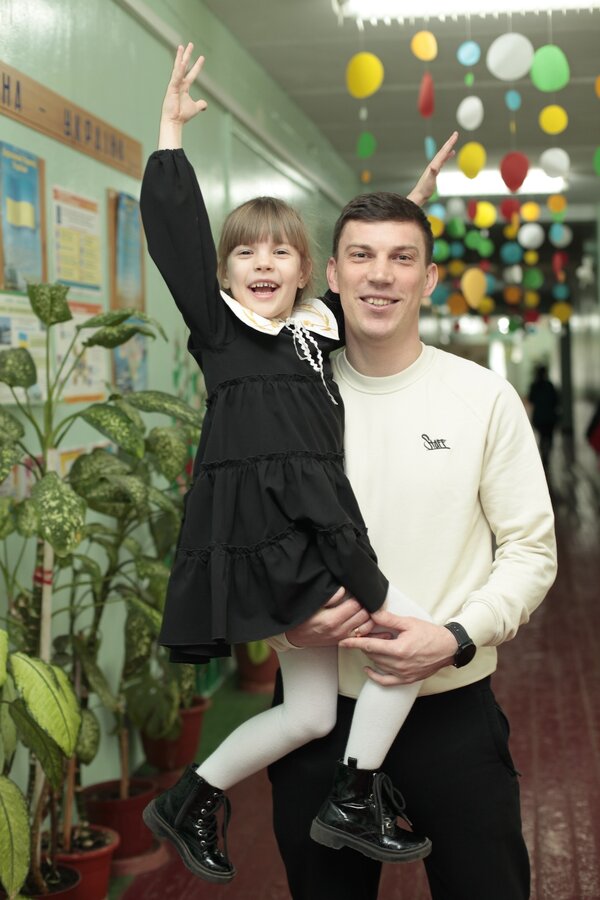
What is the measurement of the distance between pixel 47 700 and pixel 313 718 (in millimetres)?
681

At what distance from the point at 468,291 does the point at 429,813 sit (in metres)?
5.00

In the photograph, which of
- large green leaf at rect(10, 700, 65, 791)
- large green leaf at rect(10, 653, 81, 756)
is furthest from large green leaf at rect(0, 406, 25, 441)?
large green leaf at rect(10, 700, 65, 791)

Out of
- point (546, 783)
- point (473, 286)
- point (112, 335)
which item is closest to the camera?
point (112, 335)

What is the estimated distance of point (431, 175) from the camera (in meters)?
2.13

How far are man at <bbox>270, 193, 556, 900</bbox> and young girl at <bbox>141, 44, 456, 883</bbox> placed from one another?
0.05 meters

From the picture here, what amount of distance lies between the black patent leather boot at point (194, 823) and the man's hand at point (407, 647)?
41 cm

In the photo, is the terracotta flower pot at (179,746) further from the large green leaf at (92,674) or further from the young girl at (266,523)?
the young girl at (266,523)

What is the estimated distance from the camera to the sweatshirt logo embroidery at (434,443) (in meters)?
1.83

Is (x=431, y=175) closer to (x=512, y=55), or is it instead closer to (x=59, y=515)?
(x=59, y=515)

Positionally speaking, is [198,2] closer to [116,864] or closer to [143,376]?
[143,376]

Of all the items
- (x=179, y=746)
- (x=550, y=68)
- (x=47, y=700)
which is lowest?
(x=179, y=746)

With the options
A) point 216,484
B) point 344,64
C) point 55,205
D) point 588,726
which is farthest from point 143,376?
point 344,64

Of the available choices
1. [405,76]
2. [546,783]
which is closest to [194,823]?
[546,783]

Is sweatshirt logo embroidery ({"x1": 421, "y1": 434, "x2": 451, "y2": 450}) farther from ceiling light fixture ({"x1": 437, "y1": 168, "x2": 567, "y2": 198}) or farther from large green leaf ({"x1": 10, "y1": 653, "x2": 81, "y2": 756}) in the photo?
ceiling light fixture ({"x1": 437, "y1": 168, "x2": 567, "y2": 198})
